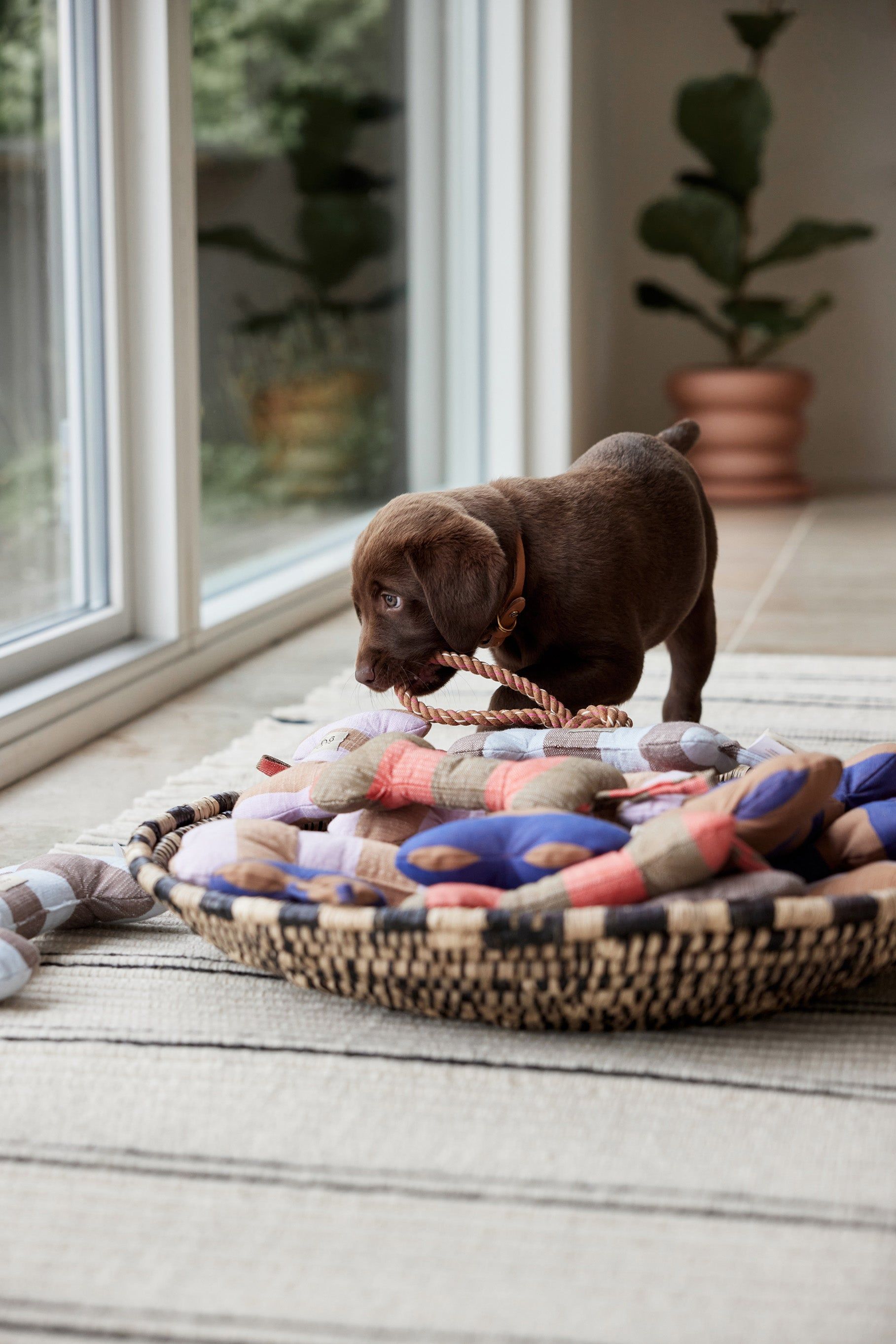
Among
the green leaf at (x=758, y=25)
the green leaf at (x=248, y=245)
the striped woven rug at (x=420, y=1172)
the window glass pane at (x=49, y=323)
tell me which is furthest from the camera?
the green leaf at (x=758, y=25)

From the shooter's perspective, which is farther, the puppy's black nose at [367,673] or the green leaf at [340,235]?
the green leaf at [340,235]

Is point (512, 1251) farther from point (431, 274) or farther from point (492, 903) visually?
point (431, 274)

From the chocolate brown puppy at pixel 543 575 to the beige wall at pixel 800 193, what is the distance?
146 inches

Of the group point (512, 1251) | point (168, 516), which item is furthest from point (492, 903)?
point (168, 516)

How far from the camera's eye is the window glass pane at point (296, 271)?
2773 mm

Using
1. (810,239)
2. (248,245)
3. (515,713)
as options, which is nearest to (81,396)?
(248,245)

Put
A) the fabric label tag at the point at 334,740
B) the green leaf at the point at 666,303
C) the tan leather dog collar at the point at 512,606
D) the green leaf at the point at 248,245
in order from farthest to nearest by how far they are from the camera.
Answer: the green leaf at the point at 666,303, the green leaf at the point at 248,245, the tan leather dog collar at the point at 512,606, the fabric label tag at the point at 334,740

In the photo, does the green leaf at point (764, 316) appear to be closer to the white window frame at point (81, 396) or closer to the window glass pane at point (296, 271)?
the window glass pane at point (296, 271)

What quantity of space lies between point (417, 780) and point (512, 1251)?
0.40 metres

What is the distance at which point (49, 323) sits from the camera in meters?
2.09

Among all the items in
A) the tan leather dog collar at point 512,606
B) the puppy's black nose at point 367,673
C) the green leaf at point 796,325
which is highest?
the green leaf at point 796,325

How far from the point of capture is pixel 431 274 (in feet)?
13.7

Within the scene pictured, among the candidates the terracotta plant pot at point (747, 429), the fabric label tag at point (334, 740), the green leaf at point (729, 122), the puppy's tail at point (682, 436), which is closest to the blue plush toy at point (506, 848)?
the fabric label tag at point (334, 740)

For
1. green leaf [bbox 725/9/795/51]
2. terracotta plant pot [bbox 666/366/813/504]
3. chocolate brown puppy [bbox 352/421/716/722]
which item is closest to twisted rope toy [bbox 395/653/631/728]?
chocolate brown puppy [bbox 352/421/716/722]
